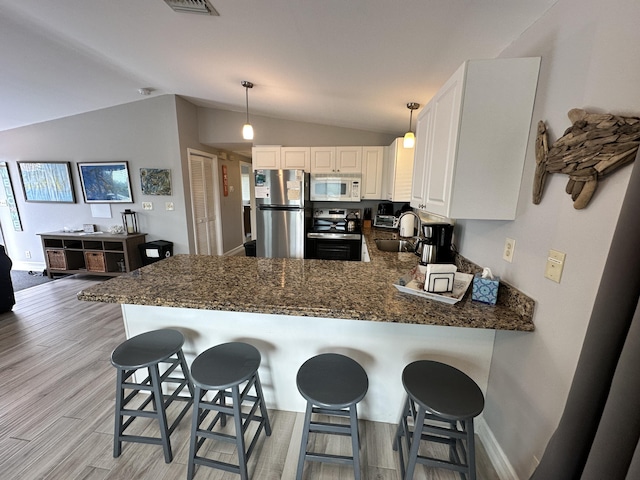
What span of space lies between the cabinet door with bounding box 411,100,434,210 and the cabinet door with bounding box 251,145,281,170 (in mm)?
2469

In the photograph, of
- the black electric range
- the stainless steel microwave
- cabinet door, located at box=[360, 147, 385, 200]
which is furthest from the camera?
the stainless steel microwave

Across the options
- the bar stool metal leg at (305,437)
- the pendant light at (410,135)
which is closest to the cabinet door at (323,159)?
the pendant light at (410,135)

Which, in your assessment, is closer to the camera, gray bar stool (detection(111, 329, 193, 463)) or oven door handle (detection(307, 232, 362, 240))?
gray bar stool (detection(111, 329, 193, 463))

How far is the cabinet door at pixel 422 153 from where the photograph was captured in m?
1.68

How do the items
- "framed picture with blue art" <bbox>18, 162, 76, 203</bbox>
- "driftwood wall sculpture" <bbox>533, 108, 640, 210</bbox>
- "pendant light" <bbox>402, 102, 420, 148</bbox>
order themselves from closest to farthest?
"driftwood wall sculpture" <bbox>533, 108, 640, 210</bbox> → "pendant light" <bbox>402, 102, 420, 148</bbox> → "framed picture with blue art" <bbox>18, 162, 76, 203</bbox>

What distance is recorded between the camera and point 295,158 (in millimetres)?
3885

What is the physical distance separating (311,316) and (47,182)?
18.8 ft

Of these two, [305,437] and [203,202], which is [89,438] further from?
[203,202]

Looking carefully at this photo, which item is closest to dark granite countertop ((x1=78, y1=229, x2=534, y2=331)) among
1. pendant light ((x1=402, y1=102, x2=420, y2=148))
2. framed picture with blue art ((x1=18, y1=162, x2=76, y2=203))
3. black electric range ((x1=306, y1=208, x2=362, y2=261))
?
pendant light ((x1=402, y1=102, x2=420, y2=148))

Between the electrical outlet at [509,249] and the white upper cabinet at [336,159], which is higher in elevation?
the white upper cabinet at [336,159]

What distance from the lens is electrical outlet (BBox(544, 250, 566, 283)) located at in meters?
0.99

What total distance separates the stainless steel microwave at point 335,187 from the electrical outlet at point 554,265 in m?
2.94

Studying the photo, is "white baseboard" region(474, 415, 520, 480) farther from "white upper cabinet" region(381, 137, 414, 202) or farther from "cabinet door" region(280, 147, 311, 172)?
"cabinet door" region(280, 147, 311, 172)

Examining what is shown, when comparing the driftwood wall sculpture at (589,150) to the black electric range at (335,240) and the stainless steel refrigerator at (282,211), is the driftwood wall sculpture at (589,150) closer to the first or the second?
the black electric range at (335,240)
